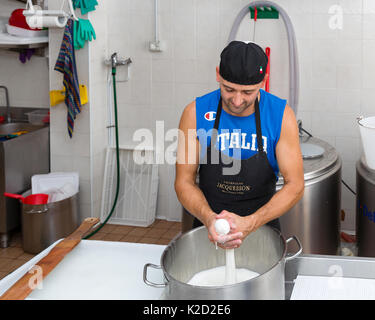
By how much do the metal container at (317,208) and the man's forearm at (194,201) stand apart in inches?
48.2

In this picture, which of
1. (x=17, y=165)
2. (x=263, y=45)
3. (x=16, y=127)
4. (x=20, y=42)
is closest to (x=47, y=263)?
(x=17, y=165)

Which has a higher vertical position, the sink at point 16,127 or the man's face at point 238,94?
the man's face at point 238,94

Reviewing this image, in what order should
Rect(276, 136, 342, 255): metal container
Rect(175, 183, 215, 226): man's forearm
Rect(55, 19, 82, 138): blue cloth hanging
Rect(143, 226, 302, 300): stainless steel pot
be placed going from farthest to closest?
Rect(55, 19, 82, 138): blue cloth hanging, Rect(276, 136, 342, 255): metal container, Rect(175, 183, 215, 226): man's forearm, Rect(143, 226, 302, 300): stainless steel pot

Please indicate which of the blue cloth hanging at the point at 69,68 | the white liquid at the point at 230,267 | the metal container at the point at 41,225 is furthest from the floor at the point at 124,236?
the white liquid at the point at 230,267

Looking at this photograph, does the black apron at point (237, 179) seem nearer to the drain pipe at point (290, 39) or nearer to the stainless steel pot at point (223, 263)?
the stainless steel pot at point (223, 263)

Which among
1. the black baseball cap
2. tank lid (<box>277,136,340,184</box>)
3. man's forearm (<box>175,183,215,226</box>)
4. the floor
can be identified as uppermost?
the black baseball cap

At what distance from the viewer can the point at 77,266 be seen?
2.11 meters

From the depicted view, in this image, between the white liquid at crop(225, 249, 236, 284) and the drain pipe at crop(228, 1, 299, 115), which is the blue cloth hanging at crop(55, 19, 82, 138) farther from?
the white liquid at crop(225, 249, 236, 284)

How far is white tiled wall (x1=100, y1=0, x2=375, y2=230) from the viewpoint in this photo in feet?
14.4

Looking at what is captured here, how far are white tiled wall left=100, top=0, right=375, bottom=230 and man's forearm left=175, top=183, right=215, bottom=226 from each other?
251 centimetres

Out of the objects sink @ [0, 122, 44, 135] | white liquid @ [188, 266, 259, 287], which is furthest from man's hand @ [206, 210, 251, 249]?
sink @ [0, 122, 44, 135]

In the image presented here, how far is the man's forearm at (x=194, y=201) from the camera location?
1.99 meters
